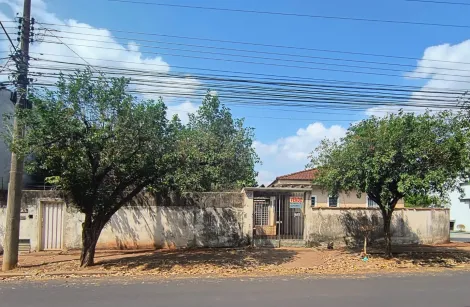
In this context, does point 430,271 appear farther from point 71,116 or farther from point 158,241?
point 71,116

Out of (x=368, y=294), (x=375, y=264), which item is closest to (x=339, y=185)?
(x=375, y=264)

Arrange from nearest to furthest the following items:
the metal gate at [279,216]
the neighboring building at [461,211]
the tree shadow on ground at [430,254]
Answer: the tree shadow on ground at [430,254], the metal gate at [279,216], the neighboring building at [461,211]

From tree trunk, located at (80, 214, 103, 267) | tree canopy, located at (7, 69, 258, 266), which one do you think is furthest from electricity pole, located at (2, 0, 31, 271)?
tree trunk, located at (80, 214, 103, 267)

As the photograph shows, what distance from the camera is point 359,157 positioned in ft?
41.9

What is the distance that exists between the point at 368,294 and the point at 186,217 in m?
9.19

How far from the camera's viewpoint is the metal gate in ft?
53.7

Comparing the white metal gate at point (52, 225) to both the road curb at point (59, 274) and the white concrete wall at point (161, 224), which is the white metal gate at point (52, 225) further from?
the road curb at point (59, 274)

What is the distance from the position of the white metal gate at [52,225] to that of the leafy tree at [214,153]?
507 cm

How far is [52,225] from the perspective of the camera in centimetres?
1540

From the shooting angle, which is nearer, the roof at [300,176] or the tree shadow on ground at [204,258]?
the tree shadow on ground at [204,258]

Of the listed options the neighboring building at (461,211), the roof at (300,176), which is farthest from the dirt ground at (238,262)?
the neighboring building at (461,211)

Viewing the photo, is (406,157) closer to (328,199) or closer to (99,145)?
(99,145)

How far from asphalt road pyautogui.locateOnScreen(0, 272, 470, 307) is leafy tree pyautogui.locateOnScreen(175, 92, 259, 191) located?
4.42 metres

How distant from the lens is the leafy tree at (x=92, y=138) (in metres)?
10.7
